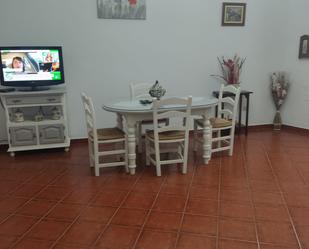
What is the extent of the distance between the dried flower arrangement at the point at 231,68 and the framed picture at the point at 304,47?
857mm

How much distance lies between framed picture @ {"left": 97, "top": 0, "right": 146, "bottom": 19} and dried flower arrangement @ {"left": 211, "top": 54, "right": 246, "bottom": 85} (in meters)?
1.40

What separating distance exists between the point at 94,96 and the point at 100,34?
86 cm

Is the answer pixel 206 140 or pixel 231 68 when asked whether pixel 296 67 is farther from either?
pixel 206 140

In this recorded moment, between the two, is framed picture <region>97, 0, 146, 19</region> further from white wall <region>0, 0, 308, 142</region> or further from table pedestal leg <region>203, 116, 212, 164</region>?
table pedestal leg <region>203, 116, 212, 164</region>

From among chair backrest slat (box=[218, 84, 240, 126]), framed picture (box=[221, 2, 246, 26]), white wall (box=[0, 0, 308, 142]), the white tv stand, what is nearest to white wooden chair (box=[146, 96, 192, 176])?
chair backrest slat (box=[218, 84, 240, 126])

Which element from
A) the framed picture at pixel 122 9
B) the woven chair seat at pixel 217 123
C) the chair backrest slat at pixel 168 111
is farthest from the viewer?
the framed picture at pixel 122 9

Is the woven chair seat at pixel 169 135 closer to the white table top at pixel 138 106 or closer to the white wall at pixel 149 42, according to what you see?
the white table top at pixel 138 106

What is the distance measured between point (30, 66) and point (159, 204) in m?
2.48

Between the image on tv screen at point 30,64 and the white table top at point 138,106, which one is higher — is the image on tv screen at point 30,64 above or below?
above

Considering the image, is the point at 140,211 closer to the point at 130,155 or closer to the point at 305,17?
the point at 130,155

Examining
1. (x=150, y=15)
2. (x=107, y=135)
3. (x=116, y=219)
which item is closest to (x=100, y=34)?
(x=150, y=15)

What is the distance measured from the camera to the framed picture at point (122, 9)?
Result: 4117 millimetres

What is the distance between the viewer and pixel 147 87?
4078 millimetres

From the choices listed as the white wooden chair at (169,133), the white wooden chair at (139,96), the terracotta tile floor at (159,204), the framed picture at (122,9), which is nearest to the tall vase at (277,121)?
the terracotta tile floor at (159,204)
